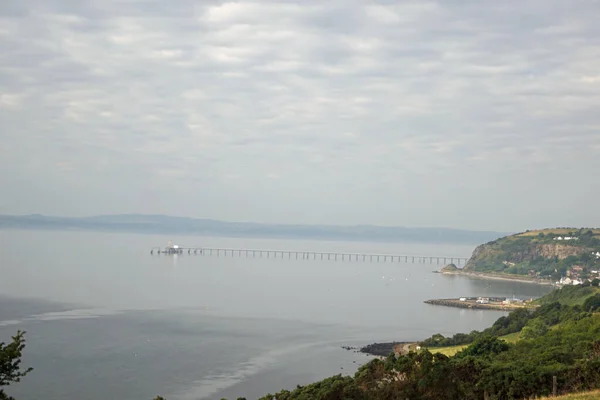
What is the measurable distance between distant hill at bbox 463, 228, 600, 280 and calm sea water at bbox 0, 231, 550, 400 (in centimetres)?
1803

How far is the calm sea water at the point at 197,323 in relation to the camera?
108 feet

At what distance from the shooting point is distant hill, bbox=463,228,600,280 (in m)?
117

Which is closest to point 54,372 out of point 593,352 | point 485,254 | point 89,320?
point 89,320

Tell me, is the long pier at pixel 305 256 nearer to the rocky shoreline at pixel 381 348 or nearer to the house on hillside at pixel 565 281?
the house on hillside at pixel 565 281

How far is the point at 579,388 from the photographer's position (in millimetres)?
15938

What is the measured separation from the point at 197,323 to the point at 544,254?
9783 centimetres

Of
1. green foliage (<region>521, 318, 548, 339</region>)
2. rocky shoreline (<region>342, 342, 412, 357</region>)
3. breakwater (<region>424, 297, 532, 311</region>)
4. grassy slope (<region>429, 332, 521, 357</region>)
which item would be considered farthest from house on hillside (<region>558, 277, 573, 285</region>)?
rocky shoreline (<region>342, 342, 412, 357</region>)

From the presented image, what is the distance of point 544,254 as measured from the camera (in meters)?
130

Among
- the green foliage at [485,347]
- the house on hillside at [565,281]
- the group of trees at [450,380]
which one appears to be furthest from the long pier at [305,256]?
the group of trees at [450,380]

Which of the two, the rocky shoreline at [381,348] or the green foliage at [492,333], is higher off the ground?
the green foliage at [492,333]

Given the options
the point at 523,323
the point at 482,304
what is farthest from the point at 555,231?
the point at 523,323

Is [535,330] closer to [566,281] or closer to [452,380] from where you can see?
[452,380]

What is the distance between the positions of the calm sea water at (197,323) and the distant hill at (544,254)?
59.2ft

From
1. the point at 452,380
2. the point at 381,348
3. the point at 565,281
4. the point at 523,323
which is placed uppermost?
the point at 452,380
